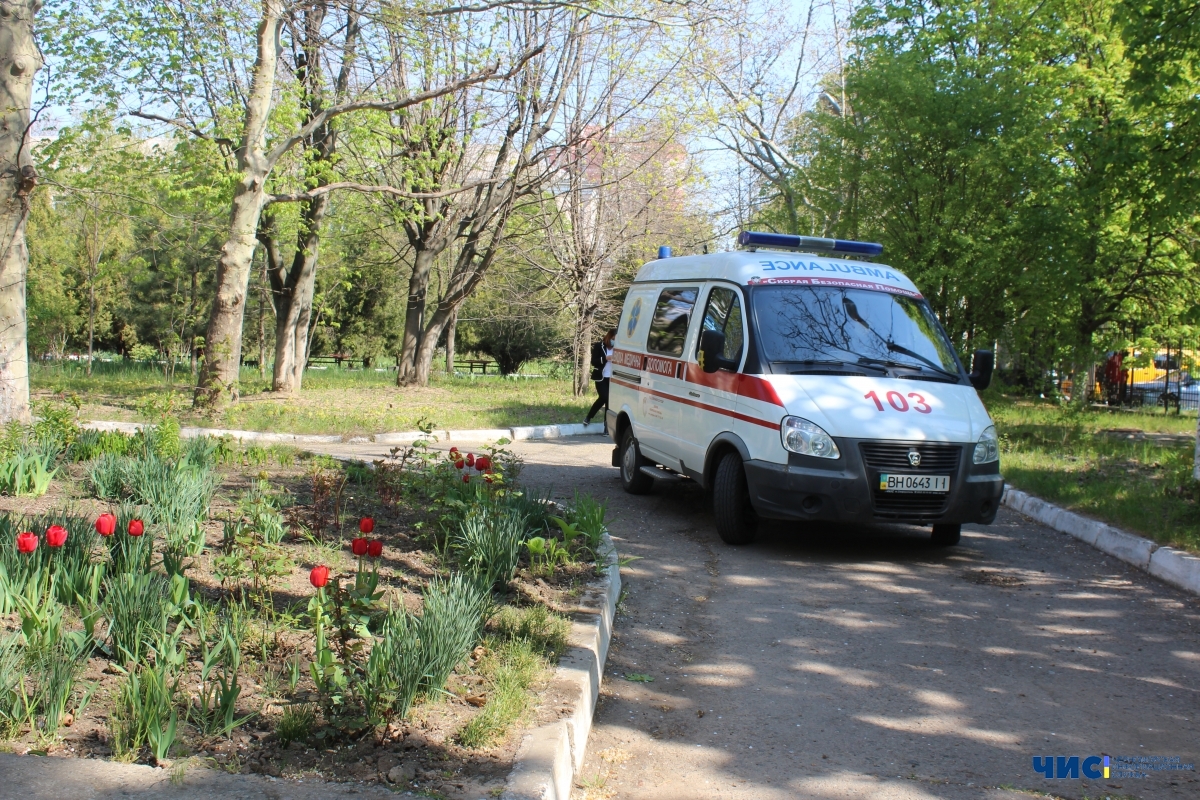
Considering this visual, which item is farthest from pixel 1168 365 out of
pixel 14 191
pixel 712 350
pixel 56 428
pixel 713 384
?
pixel 14 191

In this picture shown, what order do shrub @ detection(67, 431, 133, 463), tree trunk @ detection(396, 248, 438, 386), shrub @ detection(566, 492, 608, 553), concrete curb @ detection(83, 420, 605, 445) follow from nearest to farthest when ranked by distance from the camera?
1. shrub @ detection(566, 492, 608, 553)
2. shrub @ detection(67, 431, 133, 463)
3. concrete curb @ detection(83, 420, 605, 445)
4. tree trunk @ detection(396, 248, 438, 386)

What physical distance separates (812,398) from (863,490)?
810 mm

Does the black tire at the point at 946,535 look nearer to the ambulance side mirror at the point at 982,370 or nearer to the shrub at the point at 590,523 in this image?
the ambulance side mirror at the point at 982,370

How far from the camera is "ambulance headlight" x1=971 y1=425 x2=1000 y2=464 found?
7.57m

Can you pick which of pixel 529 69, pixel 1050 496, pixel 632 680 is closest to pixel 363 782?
pixel 632 680

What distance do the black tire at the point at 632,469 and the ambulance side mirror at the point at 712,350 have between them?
220 centimetres

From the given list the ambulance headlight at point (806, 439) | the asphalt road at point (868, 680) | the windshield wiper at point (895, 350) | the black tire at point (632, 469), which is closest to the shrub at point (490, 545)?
the asphalt road at point (868, 680)

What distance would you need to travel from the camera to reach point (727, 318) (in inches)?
339

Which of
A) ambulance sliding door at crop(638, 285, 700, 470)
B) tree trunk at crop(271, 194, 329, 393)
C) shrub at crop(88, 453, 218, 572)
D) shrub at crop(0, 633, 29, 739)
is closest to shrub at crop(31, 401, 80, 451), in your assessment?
shrub at crop(88, 453, 218, 572)

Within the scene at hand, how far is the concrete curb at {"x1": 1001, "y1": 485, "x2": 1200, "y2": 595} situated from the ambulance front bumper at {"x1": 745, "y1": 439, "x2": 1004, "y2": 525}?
4.29 ft

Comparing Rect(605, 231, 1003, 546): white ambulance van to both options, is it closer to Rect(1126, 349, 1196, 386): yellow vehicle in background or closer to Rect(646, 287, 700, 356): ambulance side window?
Rect(646, 287, 700, 356): ambulance side window

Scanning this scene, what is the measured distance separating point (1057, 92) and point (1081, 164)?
337cm

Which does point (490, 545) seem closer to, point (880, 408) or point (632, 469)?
point (880, 408)

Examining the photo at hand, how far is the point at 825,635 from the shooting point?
580 centimetres
